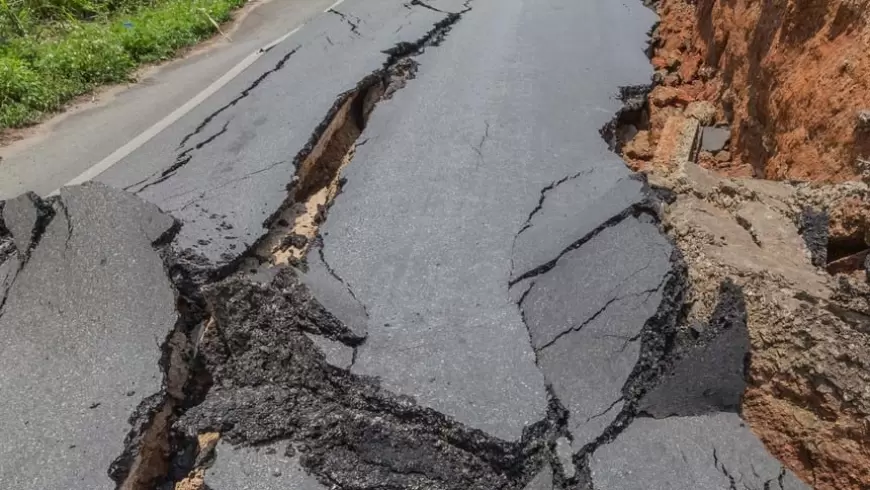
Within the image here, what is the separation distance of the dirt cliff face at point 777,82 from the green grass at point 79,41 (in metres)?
5.66

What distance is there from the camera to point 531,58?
588 centimetres

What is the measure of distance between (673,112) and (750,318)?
10.2ft

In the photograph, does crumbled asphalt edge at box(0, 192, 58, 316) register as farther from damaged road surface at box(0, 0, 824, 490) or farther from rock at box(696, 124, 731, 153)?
rock at box(696, 124, 731, 153)

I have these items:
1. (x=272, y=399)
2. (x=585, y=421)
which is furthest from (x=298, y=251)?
(x=585, y=421)

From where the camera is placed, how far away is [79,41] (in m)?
7.75

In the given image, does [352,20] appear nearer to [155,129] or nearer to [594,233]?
[155,129]

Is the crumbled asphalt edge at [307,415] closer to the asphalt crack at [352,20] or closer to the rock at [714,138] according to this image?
the rock at [714,138]

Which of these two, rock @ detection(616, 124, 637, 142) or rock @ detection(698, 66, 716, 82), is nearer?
rock @ detection(616, 124, 637, 142)

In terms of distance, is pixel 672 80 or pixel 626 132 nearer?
pixel 626 132

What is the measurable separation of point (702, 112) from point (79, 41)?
6.70 meters

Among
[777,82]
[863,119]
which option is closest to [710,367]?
[863,119]

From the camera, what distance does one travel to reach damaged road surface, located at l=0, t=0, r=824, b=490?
2.49 m

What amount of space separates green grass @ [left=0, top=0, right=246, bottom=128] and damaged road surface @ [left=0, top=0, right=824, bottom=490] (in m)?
2.94

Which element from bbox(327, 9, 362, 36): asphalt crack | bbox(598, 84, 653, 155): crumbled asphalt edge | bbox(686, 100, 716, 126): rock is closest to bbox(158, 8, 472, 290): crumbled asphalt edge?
bbox(327, 9, 362, 36): asphalt crack
